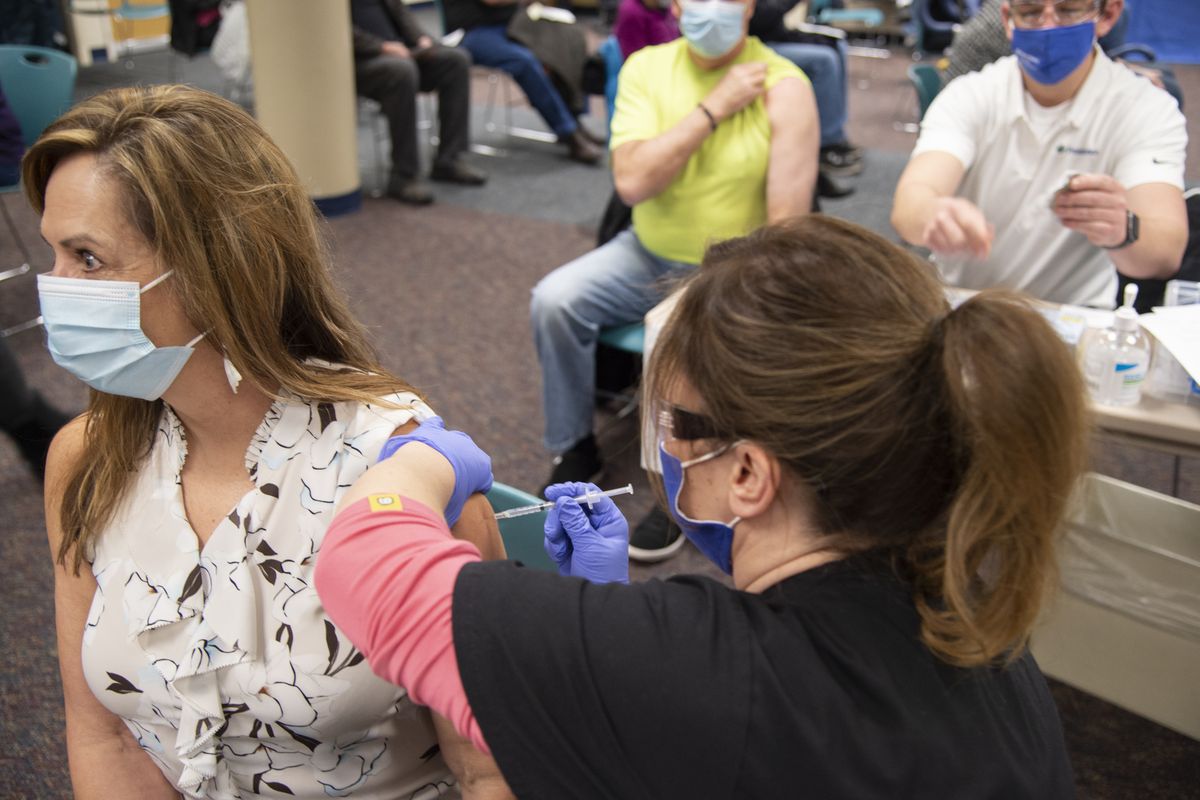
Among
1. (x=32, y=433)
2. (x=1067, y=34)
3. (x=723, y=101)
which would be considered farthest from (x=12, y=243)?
(x=1067, y=34)

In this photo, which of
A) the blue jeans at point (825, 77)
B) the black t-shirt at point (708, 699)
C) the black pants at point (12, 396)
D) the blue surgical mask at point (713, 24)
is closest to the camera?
the black t-shirt at point (708, 699)

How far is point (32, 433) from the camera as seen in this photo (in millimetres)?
2670

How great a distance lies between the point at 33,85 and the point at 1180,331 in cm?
358

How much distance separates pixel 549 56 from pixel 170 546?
5018 millimetres

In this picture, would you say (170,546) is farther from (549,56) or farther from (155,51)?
(155,51)

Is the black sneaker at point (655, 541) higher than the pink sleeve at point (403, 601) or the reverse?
the reverse

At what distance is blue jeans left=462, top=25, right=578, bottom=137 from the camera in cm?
567

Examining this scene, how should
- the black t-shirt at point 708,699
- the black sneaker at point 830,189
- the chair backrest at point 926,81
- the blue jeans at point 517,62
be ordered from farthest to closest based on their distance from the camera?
the blue jeans at point 517,62, the black sneaker at point 830,189, the chair backrest at point 926,81, the black t-shirt at point 708,699

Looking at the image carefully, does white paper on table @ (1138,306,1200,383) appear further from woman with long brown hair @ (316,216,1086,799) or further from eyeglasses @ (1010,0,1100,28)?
woman with long brown hair @ (316,216,1086,799)

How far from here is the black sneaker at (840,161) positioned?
5383 mm

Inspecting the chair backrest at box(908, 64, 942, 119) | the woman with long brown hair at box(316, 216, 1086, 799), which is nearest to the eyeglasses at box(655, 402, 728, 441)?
the woman with long brown hair at box(316, 216, 1086, 799)

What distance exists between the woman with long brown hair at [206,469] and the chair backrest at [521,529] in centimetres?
12

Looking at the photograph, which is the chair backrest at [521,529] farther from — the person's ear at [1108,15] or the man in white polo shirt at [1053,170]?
the person's ear at [1108,15]

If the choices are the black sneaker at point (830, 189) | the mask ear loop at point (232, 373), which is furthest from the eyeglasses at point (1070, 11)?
the black sneaker at point (830, 189)
